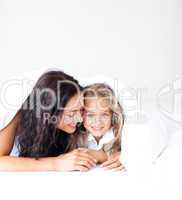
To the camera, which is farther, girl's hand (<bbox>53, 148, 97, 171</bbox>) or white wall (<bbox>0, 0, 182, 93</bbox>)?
white wall (<bbox>0, 0, 182, 93</bbox>)

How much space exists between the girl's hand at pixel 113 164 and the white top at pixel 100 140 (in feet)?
0.26

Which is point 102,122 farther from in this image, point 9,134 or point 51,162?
point 9,134

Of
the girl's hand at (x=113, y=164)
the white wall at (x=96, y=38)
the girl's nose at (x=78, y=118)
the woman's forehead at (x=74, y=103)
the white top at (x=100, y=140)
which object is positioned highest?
the white wall at (x=96, y=38)

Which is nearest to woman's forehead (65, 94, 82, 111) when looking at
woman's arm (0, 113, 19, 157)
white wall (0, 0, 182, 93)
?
white wall (0, 0, 182, 93)

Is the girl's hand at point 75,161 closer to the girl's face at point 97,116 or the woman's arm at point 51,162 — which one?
the woman's arm at point 51,162

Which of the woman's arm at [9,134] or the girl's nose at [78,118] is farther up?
the girl's nose at [78,118]

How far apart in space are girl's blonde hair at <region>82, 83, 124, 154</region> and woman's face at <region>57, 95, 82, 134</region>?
1.9 inches

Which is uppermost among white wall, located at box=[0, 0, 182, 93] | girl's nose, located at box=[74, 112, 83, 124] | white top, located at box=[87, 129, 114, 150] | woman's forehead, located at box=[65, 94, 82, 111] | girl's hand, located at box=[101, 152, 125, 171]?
white wall, located at box=[0, 0, 182, 93]

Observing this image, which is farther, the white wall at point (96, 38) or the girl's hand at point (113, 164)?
the white wall at point (96, 38)

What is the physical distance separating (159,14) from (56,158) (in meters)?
0.85

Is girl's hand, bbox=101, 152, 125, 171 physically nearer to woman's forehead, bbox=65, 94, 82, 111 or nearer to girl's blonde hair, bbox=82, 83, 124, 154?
girl's blonde hair, bbox=82, 83, 124, 154

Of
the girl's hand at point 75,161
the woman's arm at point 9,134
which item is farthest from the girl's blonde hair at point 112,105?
the woman's arm at point 9,134

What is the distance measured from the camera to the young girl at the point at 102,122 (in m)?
1.53

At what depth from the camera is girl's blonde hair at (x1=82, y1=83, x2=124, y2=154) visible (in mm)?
1525
